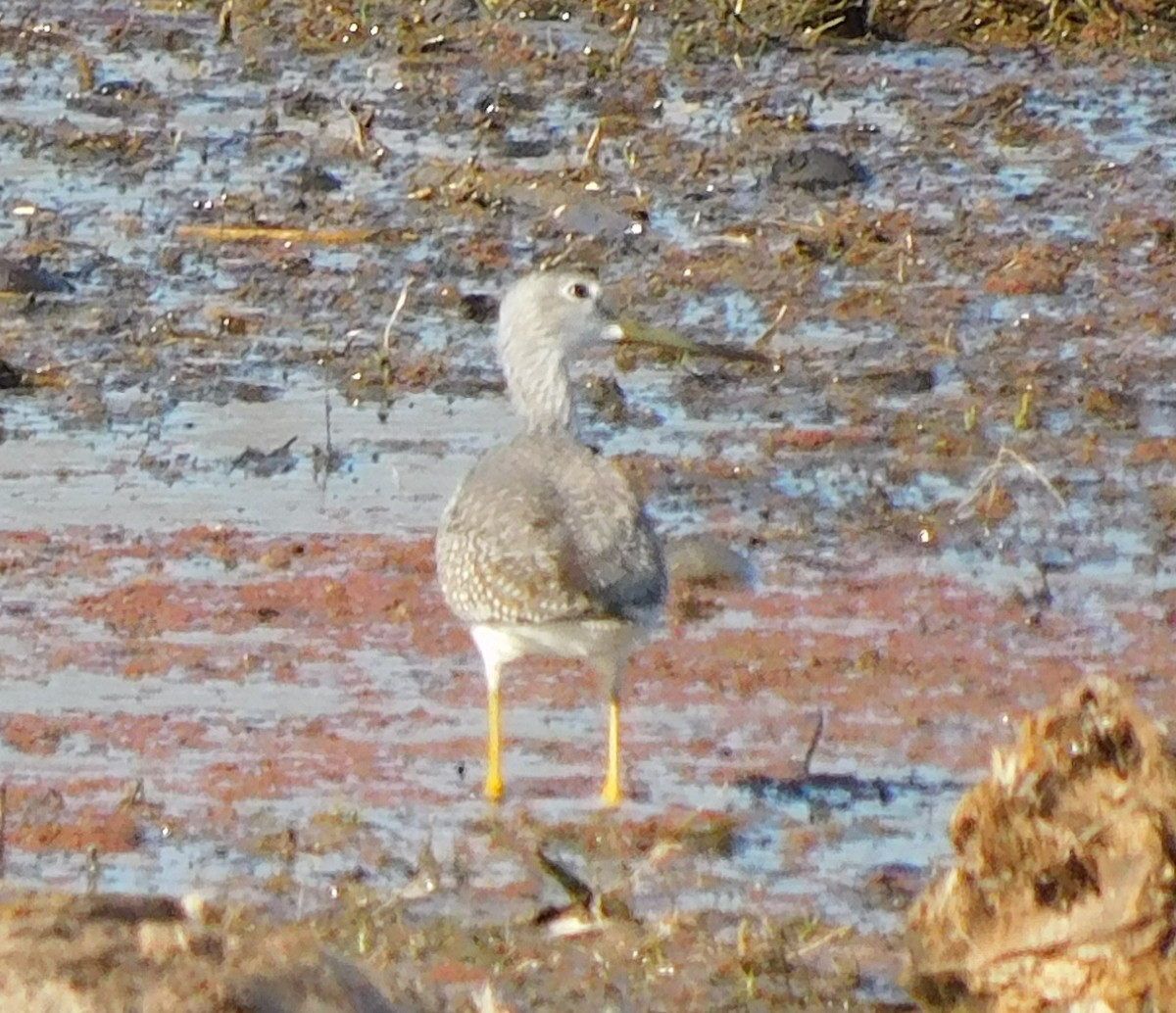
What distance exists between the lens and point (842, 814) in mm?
6531

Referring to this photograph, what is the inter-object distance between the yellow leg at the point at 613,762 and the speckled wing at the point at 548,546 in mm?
238

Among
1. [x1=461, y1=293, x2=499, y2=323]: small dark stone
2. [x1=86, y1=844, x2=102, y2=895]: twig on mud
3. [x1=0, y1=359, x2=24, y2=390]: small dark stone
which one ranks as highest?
[x1=461, y1=293, x2=499, y2=323]: small dark stone

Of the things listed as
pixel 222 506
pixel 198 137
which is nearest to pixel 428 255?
pixel 198 137

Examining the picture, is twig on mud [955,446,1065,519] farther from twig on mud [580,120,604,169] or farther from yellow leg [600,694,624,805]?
twig on mud [580,120,604,169]

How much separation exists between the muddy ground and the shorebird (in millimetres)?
199

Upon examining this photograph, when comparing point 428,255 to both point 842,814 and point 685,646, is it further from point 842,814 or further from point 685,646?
point 842,814

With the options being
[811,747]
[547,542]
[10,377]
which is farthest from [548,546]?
[10,377]

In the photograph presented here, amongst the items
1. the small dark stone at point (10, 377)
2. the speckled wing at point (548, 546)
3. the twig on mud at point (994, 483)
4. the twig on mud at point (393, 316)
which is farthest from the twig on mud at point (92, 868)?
the twig on mud at point (393, 316)

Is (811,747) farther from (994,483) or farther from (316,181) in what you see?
A: (316,181)

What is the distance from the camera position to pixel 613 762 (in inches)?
263

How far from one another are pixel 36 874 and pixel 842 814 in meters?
1.65

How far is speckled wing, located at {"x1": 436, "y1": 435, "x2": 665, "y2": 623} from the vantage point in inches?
262

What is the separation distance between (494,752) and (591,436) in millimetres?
2444

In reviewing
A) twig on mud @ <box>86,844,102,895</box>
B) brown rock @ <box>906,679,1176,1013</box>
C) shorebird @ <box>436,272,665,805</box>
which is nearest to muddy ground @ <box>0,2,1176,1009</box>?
twig on mud @ <box>86,844,102,895</box>
